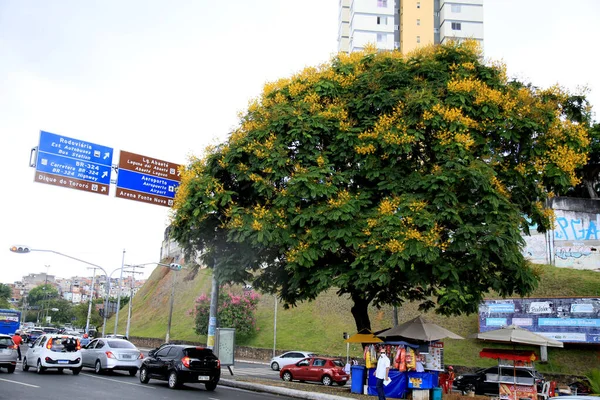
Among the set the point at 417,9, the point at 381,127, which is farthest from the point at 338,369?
the point at 417,9

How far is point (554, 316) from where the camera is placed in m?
33.9

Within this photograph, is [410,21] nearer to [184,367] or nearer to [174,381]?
[184,367]

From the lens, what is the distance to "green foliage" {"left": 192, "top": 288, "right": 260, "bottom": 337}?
156ft

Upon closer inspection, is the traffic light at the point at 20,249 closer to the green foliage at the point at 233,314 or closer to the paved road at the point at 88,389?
the paved road at the point at 88,389

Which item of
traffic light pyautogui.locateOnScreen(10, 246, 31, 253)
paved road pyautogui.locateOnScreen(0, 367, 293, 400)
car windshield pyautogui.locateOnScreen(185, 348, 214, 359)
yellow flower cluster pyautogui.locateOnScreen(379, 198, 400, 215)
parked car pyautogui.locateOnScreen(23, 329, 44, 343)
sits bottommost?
parked car pyautogui.locateOnScreen(23, 329, 44, 343)

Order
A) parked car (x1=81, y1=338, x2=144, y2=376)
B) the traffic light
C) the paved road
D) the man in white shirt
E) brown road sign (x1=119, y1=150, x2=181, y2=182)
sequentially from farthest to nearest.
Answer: the traffic light, parked car (x1=81, y1=338, x2=144, y2=376), brown road sign (x1=119, y1=150, x2=181, y2=182), the man in white shirt, the paved road

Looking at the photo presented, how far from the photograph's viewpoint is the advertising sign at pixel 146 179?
22.0 m

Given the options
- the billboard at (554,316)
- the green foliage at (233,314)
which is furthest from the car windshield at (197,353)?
the green foliage at (233,314)

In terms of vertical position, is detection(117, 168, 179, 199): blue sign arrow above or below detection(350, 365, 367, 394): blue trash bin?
above

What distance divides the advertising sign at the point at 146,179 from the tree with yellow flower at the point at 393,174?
15.2 ft

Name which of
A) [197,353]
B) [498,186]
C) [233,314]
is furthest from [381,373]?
[233,314]

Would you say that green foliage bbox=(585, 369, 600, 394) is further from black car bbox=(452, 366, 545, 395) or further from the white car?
the white car

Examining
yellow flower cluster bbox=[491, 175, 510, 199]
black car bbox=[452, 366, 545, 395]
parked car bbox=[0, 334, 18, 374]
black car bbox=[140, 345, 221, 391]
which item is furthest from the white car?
black car bbox=[452, 366, 545, 395]

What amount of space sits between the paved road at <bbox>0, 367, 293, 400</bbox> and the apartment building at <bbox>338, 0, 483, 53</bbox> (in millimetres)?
59670
